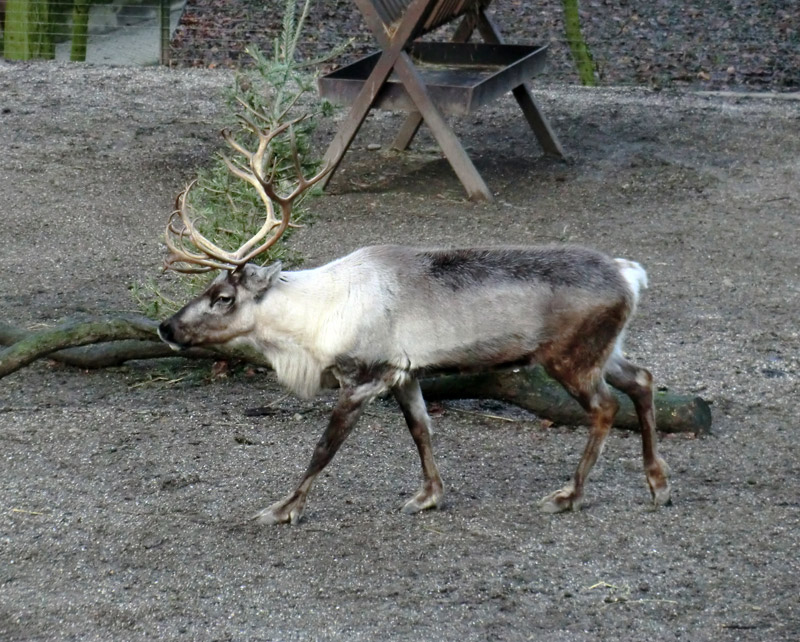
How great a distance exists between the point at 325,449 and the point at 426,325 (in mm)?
595

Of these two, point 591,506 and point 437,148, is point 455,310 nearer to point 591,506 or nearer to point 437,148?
point 591,506

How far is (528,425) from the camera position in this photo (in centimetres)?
546

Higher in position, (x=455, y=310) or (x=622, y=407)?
(x=455, y=310)

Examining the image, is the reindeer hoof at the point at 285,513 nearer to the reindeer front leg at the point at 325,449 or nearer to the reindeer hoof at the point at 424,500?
the reindeer front leg at the point at 325,449

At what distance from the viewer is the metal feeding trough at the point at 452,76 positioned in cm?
865

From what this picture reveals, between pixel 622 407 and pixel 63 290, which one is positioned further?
pixel 63 290

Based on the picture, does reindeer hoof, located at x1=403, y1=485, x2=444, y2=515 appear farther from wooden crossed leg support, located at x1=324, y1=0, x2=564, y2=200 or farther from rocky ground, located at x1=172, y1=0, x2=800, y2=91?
rocky ground, located at x1=172, y1=0, x2=800, y2=91

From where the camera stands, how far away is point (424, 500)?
4.56m

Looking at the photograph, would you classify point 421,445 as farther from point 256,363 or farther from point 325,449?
point 256,363

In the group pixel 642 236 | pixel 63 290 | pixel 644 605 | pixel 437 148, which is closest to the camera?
pixel 644 605

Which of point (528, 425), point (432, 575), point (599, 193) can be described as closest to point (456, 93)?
point (599, 193)

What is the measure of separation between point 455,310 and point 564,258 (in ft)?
1.53

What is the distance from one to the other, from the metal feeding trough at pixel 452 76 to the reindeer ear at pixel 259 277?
4327 millimetres

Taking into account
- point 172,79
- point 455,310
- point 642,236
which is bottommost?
point 172,79
